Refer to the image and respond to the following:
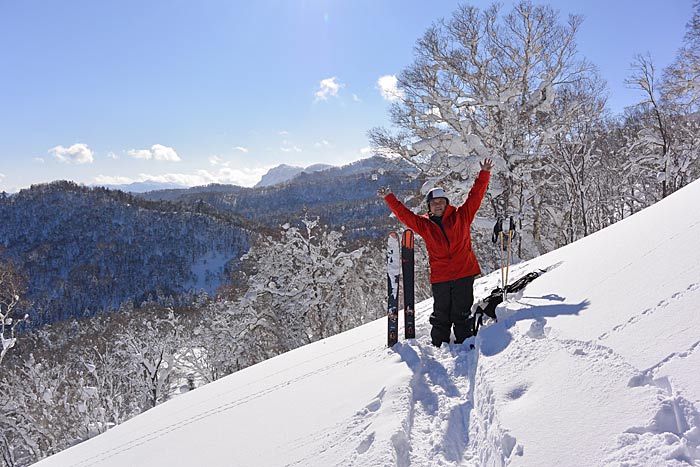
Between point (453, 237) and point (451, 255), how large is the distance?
22 centimetres

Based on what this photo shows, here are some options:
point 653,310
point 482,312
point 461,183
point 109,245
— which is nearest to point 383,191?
point 482,312

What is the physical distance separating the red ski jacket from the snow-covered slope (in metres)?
0.79

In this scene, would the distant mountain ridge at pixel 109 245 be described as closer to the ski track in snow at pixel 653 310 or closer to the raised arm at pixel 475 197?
the raised arm at pixel 475 197

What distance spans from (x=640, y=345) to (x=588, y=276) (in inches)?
85.3

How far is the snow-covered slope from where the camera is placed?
1.94m

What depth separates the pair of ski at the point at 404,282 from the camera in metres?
4.98

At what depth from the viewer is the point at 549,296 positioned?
4.44 metres

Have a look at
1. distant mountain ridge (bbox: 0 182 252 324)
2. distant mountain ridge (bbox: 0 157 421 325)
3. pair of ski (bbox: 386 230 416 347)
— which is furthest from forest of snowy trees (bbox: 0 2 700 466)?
distant mountain ridge (bbox: 0 182 252 324)

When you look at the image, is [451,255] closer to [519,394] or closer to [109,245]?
[519,394]

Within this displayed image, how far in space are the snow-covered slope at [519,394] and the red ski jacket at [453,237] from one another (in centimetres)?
79

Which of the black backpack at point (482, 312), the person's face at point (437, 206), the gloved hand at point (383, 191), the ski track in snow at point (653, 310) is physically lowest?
the black backpack at point (482, 312)

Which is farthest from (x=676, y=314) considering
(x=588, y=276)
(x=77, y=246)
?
(x=77, y=246)

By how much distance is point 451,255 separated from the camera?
14.6 ft

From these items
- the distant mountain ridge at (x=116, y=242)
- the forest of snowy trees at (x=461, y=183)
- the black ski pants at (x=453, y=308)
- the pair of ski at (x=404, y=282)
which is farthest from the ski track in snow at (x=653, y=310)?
the distant mountain ridge at (x=116, y=242)
